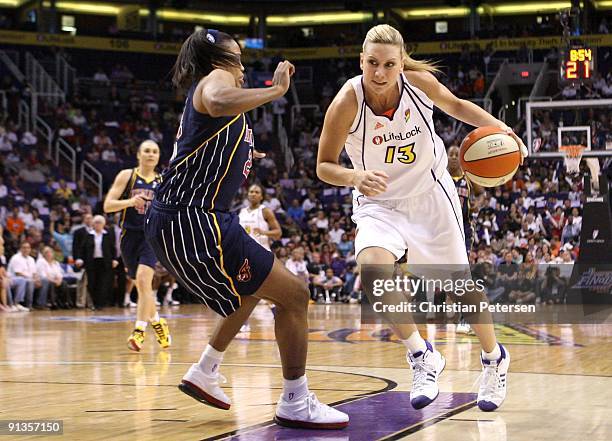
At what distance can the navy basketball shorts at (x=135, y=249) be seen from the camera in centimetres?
884

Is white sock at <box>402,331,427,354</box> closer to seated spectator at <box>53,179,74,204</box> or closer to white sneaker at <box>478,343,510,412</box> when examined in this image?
white sneaker at <box>478,343,510,412</box>

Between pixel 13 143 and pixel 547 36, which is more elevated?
pixel 547 36

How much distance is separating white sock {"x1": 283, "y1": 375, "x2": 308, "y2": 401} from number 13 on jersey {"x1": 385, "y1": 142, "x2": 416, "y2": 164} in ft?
4.39

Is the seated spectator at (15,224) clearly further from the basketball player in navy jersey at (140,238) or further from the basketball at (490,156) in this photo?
the basketball at (490,156)

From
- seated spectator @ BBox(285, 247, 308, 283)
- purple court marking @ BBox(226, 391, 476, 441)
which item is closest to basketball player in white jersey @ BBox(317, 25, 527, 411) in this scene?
purple court marking @ BBox(226, 391, 476, 441)

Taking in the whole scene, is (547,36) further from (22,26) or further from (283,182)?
(22,26)

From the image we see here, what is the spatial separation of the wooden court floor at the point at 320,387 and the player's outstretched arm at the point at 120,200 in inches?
52.8

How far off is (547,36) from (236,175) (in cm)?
2753

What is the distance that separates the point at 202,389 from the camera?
4719 millimetres

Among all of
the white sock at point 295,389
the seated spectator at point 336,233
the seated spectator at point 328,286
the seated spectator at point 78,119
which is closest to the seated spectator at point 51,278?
the seated spectator at point 328,286

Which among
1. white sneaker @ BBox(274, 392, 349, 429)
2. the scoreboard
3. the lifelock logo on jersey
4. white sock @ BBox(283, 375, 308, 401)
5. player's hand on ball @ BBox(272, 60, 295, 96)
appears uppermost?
the scoreboard

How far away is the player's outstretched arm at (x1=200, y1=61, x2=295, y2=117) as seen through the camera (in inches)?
156

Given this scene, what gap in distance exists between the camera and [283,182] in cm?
2583

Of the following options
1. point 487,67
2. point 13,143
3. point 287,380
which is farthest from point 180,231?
point 487,67
